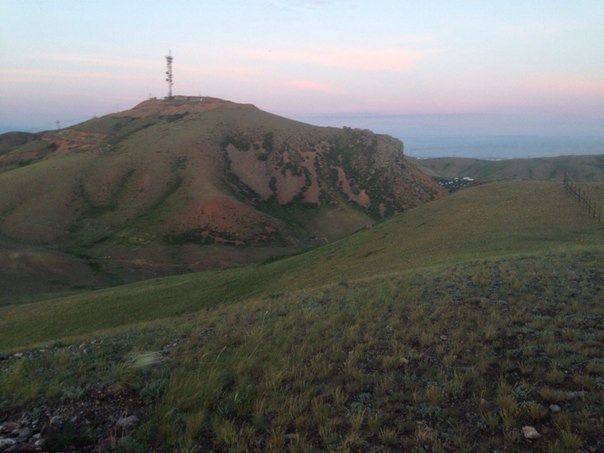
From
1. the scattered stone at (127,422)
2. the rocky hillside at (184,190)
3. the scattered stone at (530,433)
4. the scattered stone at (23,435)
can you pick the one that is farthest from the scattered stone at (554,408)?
the rocky hillside at (184,190)

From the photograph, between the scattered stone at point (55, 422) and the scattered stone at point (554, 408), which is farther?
the scattered stone at point (55, 422)

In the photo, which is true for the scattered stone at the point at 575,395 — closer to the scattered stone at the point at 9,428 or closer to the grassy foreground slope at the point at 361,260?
the scattered stone at the point at 9,428

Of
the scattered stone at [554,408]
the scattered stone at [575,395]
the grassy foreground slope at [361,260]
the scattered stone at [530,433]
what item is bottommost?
the grassy foreground slope at [361,260]

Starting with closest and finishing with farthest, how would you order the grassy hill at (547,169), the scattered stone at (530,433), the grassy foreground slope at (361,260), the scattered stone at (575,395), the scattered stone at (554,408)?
the scattered stone at (530,433), the scattered stone at (554,408), the scattered stone at (575,395), the grassy foreground slope at (361,260), the grassy hill at (547,169)

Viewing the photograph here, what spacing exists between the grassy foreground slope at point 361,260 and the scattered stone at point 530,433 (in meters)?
14.0

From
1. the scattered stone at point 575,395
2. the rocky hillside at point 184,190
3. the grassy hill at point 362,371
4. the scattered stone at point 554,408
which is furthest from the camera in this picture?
the rocky hillside at point 184,190

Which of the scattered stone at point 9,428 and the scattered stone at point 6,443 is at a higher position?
the scattered stone at point 6,443

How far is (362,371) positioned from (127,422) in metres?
3.58

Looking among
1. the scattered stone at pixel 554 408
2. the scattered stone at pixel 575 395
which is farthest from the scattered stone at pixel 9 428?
the scattered stone at pixel 575 395

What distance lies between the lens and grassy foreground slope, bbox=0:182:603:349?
22.5 metres

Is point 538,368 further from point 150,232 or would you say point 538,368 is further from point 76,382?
point 150,232

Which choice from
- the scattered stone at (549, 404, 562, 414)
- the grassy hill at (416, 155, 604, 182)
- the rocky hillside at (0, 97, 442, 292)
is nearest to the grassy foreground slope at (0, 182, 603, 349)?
the scattered stone at (549, 404, 562, 414)

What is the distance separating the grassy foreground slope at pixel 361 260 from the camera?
74.0 ft

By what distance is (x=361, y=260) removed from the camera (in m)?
27.4
